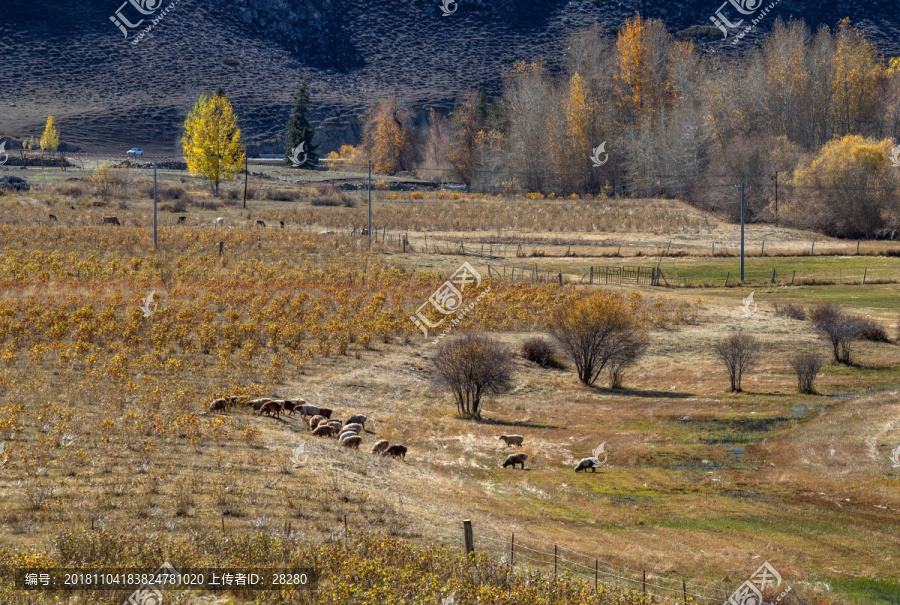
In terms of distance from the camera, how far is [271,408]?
867 inches

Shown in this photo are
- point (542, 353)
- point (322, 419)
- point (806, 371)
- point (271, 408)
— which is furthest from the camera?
point (542, 353)

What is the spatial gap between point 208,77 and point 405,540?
144m

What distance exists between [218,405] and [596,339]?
44.9ft

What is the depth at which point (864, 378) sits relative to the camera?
2902cm

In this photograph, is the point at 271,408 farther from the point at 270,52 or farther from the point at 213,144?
the point at 270,52

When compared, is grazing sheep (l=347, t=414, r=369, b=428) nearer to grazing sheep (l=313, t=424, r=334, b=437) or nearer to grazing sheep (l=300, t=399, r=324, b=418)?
grazing sheep (l=300, t=399, r=324, b=418)

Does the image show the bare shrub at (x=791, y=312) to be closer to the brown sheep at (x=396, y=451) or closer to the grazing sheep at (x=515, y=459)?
the grazing sheep at (x=515, y=459)

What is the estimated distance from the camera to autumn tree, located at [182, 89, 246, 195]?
8069 cm

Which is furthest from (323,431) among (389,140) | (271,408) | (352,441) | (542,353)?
(389,140)

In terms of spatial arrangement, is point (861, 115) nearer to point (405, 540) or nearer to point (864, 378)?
point (864, 378)

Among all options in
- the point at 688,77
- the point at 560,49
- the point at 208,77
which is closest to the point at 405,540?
the point at 688,77

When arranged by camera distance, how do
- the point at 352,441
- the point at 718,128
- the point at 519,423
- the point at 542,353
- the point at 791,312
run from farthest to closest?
1. the point at 718,128
2. the point at 791,312
3. the point at 542,353
4. the point at 519,423
5. the point at 352,441

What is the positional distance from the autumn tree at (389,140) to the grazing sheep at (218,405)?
10410 centimetres

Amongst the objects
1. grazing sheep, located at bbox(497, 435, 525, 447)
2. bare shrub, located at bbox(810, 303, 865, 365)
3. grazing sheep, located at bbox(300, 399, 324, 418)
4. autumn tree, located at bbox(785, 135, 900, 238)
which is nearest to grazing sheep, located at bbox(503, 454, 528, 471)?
grazing sheep, located at bbox(497, 435, 525, 447)
